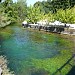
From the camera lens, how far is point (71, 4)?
89.3 meters

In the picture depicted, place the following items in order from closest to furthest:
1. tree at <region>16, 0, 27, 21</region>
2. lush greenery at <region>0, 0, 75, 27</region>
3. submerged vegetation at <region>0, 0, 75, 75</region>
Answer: submerged vegetation at <region>0, 0, 75, 75</region>
lush greenery at <region>0, 0, 75, 27</region>
tree at <region>16, 0, 27, 21</region>

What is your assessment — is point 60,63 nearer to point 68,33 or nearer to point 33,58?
point 33,58

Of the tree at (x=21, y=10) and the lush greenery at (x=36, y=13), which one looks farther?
the tree at (x=21, y=10)

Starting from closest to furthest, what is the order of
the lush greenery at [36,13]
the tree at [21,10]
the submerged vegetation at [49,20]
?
the submerged vegetation at [49,20] < the lush greenery at [36,13] < the tree at [21,10]

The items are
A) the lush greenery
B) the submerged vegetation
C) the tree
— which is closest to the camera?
the submerged vegetation

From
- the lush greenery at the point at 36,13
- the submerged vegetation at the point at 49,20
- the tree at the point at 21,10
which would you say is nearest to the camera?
the submerged vegetation at the point at 49,20

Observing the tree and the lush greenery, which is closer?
the lush greenery

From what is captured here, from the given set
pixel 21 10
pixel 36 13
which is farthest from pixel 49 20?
pixel 21 10

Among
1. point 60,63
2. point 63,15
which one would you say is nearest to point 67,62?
point 60,63

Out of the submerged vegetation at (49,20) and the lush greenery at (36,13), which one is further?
the lush greenery at (36,13)

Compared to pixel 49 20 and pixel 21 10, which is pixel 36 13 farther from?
pixel 21 10

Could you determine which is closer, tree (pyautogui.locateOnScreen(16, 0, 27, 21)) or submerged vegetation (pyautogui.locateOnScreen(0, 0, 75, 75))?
submerged vegetation (pyautogui.locateOnScreen(0, 0, 75, 75))

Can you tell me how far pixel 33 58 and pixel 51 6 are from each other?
252ft

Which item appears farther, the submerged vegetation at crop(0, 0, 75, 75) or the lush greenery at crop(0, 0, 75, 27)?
the lush greenery at crop(0, 0, 75, 27)
